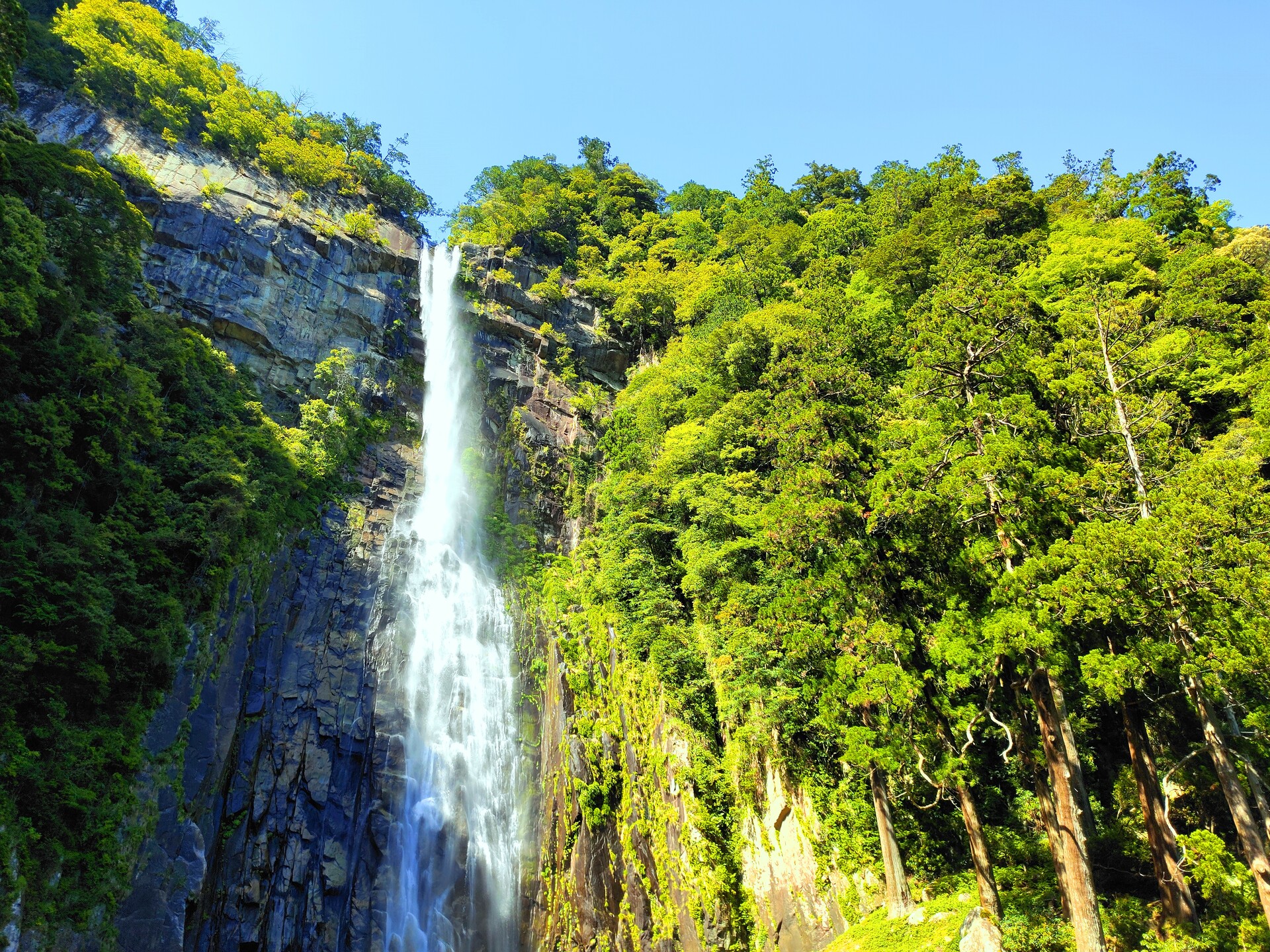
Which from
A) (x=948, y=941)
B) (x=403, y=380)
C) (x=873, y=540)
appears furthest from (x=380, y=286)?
(x=948, y=941)

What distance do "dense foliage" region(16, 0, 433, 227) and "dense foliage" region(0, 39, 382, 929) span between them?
11894 mm

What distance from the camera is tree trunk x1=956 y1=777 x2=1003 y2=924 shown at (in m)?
10.7

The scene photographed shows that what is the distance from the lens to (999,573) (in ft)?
37.2

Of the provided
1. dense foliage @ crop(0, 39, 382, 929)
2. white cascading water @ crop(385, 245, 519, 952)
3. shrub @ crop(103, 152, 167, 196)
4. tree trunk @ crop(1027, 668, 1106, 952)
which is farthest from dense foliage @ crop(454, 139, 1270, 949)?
shrub @ crop(103, 152, 167, 196)

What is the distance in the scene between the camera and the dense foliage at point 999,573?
32.1ft

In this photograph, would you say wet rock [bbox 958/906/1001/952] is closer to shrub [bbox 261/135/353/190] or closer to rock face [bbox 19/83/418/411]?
rock face [bbox 19/83/418/411]

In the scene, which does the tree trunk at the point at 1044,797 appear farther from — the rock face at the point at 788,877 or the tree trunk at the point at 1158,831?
the rock face at the point at 788,877

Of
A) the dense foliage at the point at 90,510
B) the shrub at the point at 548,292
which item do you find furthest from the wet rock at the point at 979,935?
the shrub at the point at 548,292

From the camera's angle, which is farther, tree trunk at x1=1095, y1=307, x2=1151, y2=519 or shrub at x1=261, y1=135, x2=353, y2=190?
shrub at x1=261, y1=135, x2=353, y2=190

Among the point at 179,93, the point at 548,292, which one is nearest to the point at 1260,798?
the point at 548,292

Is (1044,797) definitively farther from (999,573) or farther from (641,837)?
(641,837)

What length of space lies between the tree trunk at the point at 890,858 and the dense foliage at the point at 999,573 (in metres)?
0.07

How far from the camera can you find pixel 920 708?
1162cm

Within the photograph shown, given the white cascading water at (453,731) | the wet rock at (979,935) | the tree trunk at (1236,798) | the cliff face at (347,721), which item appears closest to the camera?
the tree trunk at (1236,798)
